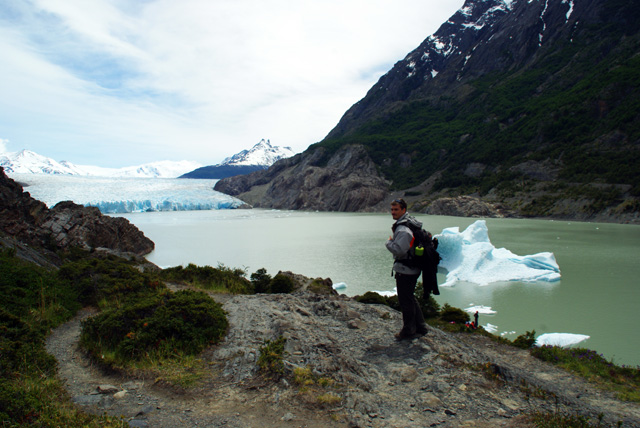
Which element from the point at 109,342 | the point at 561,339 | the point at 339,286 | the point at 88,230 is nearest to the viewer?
the point at 109,342

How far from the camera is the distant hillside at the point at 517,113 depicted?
58062 millimetres

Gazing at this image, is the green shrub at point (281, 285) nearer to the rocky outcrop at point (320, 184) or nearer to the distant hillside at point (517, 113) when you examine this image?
the distant hillside at point (517, 113)

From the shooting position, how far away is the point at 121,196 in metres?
77.2

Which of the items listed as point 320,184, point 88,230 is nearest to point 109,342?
point 88,230

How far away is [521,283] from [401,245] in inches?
542

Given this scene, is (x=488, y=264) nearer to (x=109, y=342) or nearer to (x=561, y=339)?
(x=561, y=339)

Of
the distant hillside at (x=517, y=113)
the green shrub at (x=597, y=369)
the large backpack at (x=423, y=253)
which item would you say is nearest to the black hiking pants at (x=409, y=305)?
the large backpack at (x=423, y=253)

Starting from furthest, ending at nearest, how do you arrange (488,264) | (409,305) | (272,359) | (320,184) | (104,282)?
(320,184) → (488,264) → (104,282) → (409,305) → (272,359)

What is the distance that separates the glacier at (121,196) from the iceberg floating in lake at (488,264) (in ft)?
219

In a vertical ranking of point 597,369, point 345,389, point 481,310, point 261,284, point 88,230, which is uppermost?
point 88,230

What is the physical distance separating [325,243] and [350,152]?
78879 mm

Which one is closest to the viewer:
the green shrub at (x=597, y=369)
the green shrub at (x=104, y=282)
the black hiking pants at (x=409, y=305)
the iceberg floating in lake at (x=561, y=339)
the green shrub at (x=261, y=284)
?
the green shrub at (x=597, y=369)

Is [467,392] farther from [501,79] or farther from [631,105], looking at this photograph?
[501,79]

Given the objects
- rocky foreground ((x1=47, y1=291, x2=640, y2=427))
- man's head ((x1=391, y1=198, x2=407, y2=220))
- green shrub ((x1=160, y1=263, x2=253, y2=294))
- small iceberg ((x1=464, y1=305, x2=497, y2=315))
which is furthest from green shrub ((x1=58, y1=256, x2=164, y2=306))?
small iceberg ((x1=464, y1=305, x2=497, y2=315))
